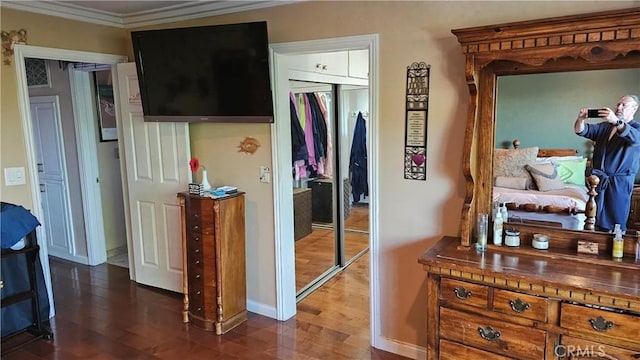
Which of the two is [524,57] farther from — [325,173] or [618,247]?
[325,173]

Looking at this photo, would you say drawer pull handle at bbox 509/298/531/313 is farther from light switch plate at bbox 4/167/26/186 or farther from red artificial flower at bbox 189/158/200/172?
light switch plate at bbox 4/167/26/186

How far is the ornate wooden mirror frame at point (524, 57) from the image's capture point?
6.12 ft

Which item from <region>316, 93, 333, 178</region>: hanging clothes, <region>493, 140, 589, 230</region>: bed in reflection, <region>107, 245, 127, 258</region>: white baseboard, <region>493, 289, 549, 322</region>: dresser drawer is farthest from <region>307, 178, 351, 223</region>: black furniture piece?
<region>493, 289, 549, 322</region>: dresser drawer

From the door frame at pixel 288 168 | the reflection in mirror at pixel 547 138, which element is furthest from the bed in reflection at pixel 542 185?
the door frame at pixel 288 168

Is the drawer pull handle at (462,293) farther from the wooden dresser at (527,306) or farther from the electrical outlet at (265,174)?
the electrical outlet at (265,174)

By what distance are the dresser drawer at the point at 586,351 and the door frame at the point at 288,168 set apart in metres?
1.17

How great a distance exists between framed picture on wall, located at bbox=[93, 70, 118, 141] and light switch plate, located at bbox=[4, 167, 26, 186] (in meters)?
1.48

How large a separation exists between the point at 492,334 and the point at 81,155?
407 centimetres

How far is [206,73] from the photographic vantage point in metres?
3.00

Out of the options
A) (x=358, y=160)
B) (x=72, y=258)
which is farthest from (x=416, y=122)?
(x=72, y=258)

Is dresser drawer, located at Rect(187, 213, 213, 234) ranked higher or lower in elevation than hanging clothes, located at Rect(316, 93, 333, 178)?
lower

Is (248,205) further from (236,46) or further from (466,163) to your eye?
(466,163)

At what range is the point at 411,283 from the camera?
274cm

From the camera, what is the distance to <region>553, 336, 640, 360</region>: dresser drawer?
1.78 meters
